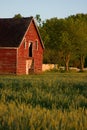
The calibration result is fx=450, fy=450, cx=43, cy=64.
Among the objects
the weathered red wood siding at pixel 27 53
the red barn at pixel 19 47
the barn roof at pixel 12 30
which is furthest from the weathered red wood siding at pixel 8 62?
the barn roof at pixel 12 30

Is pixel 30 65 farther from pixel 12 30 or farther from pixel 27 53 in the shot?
pixel 12 30

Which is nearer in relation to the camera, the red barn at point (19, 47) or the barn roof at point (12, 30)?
the red barn at point (19, 47)

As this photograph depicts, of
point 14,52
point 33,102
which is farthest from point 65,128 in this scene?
point 14,52

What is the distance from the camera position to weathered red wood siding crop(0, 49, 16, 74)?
53.9 m

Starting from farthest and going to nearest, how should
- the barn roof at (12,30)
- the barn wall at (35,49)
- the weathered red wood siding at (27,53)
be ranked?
the barn wall at (35,49), the weathered red wood siding at (27,53), the barn roof at (12,30)

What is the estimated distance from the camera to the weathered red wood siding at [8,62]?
177ft

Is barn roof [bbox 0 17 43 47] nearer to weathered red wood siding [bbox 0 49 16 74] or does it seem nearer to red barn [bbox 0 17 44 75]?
red barn [bbox 0 17 44 75]

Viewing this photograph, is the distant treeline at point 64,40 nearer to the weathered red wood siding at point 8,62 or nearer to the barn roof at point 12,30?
the barn roof at point 12,30

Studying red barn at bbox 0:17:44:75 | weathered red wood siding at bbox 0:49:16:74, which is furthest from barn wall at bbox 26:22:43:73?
weathered red wood siding at bbox 0:49:16:74

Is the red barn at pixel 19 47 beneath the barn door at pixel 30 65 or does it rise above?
above

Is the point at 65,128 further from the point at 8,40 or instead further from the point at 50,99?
the point at 8,40

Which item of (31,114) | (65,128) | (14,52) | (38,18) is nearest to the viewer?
(65,128)

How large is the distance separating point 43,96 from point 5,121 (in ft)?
24.1

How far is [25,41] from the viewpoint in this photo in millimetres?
56438
